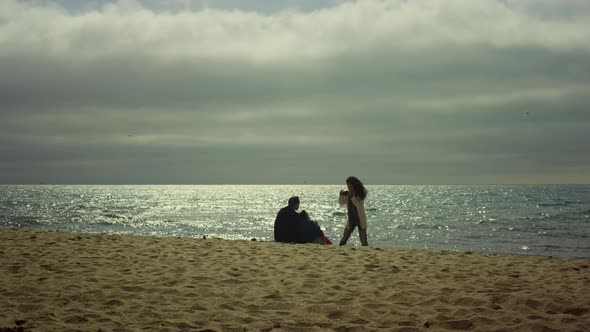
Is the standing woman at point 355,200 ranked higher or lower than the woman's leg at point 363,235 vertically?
higher

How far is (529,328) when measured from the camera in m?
5.68

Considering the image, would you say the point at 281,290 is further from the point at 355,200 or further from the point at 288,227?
the point at 355,200

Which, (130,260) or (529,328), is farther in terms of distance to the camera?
(130,260)

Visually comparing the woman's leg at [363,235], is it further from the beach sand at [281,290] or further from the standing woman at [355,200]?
the beach sand at [281,290]

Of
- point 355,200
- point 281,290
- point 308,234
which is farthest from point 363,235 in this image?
point 281,290

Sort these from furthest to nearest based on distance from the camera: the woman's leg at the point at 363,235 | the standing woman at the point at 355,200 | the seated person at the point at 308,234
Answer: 1. the woman's leg at the point at 363,235
2. the seated person at the point at 308,234
3. the standing woman at the point at 355,200

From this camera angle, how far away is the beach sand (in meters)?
5.98

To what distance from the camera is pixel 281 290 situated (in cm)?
763

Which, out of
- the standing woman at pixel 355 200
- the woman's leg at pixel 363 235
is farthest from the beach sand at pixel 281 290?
the woman's leg at pixel 363 235

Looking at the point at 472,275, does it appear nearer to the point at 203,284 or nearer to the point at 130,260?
the point at 203,284

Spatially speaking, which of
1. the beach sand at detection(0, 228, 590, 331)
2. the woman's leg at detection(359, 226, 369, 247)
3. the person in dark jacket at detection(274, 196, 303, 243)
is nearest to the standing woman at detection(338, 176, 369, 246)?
the woman's leg at detection(359, 226, 369, 247)

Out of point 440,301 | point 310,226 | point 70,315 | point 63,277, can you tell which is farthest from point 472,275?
point 63,277

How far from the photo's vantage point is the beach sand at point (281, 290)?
5.98 m

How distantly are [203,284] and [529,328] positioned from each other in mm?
4919
